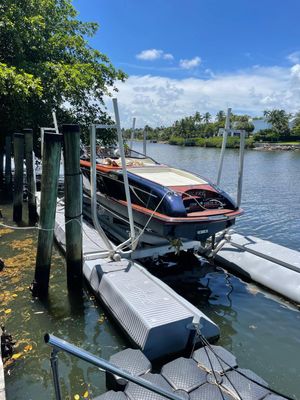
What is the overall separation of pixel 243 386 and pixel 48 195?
400 cm

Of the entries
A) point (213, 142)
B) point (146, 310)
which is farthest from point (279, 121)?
point (146, 310)

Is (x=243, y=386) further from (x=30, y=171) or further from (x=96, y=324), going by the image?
(x=30, y=171)

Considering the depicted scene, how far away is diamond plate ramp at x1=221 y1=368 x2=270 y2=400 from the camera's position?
12.5 feet

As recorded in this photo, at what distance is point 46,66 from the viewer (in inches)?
602

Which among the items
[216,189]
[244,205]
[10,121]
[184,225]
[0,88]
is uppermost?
[0,88]

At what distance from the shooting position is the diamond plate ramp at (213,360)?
422 centimetres

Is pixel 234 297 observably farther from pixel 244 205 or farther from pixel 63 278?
pixel 244 205

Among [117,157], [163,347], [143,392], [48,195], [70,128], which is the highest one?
[70,128]

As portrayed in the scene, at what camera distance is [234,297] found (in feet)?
22.8

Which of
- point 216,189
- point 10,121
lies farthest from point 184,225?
point 10,121

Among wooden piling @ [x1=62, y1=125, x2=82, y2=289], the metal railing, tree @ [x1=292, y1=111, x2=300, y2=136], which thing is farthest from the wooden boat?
tree @ [x1=292, y1=111, x2=300, y2=136]

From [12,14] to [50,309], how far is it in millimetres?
13419

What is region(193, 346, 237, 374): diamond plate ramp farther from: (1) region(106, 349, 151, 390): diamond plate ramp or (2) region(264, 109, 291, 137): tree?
(2) region(264, 109, 291, 137): tree

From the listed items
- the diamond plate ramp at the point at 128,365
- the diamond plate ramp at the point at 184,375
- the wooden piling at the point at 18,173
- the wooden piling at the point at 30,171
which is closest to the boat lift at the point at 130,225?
the diamond plate ramp at the point at 128,365
